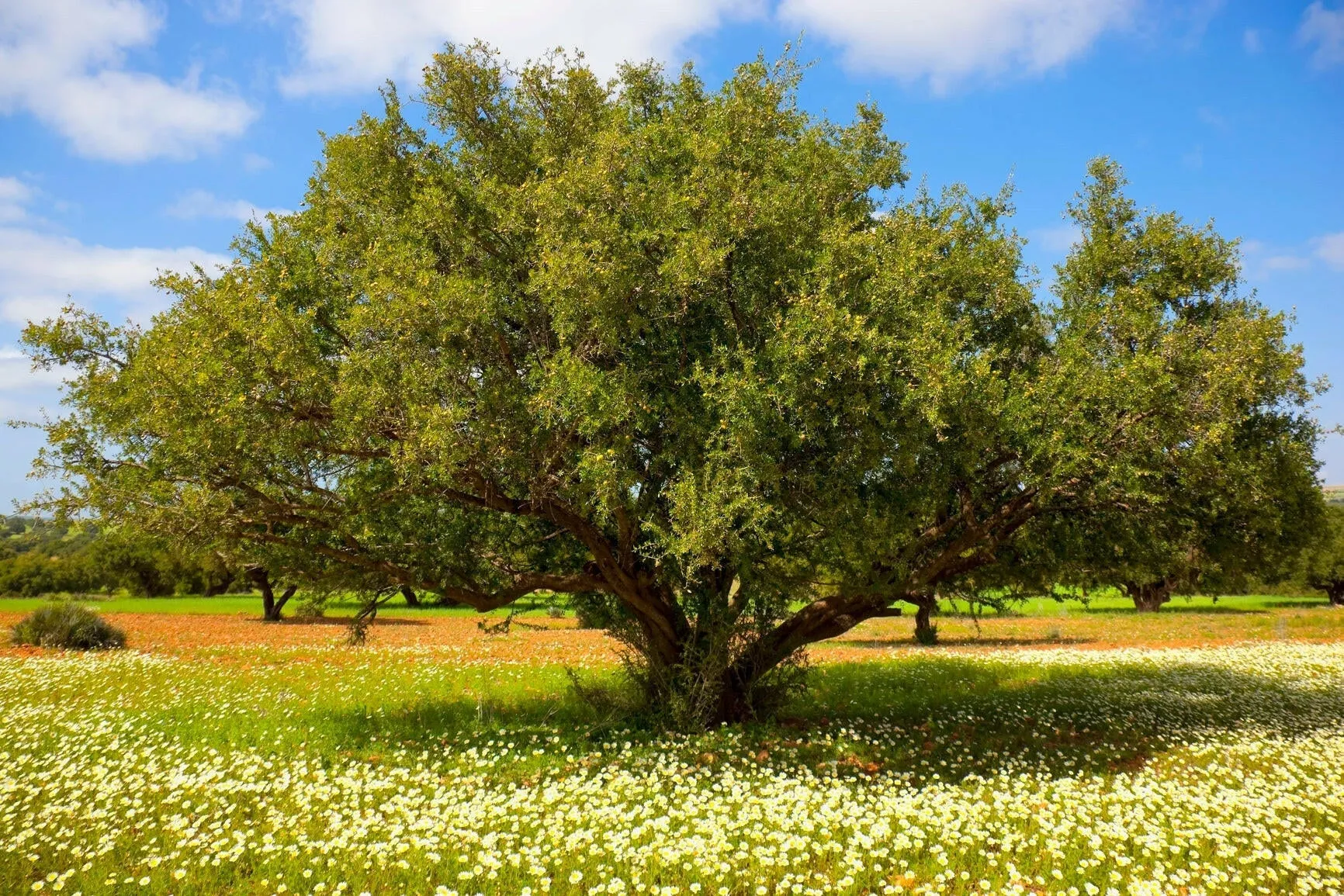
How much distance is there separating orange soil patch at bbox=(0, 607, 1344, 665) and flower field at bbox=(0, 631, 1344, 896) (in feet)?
28.6

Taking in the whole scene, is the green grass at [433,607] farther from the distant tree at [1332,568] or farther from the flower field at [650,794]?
the flower field at [650,794]

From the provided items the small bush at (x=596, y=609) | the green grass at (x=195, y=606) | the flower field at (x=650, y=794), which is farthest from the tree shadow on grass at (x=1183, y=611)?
the small bush at (x=596, y=609)

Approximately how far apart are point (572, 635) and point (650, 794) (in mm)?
28792

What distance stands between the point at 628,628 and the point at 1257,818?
954 centimetres

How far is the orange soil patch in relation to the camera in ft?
89.2

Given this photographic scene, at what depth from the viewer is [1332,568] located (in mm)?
60656

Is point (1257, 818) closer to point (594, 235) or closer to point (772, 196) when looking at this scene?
point (772, 196)

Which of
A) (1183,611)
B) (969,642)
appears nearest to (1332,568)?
(1183,611)

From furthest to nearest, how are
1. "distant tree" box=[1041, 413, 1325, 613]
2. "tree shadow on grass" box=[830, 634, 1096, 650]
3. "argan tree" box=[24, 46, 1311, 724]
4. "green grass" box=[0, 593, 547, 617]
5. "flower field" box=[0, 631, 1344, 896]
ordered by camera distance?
"green grass" box=[0, 593, 547, 617], "tree shadow on grass" box=[830, 634, 1096, 650], "distant tree" box=[1041, 413, 1325, 613], "argan tree" box=[24, 46, 1311, 724], "flower field" box=[0, 631, 1344, 896]

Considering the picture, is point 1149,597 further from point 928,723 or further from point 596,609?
point 596,609

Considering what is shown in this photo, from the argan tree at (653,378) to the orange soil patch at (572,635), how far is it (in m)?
9.65

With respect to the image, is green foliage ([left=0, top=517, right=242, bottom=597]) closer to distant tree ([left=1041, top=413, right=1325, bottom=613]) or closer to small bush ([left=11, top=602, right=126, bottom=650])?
small bush ([left=11, top=602, right=126, bottom=650])

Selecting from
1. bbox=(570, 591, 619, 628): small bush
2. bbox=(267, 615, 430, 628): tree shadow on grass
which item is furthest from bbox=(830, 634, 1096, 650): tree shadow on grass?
bbox=(267, 615, 430, 628): tree shadow on grass

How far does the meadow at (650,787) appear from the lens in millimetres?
7668
